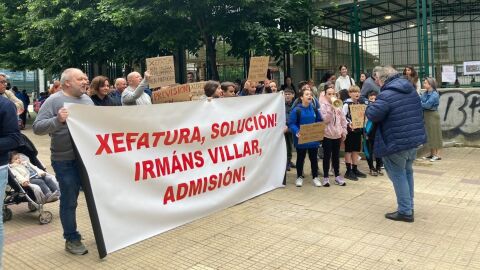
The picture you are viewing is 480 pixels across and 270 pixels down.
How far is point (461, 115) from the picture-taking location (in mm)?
10516

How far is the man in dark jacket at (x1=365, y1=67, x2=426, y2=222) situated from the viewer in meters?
5.14

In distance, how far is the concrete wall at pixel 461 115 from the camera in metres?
10.4

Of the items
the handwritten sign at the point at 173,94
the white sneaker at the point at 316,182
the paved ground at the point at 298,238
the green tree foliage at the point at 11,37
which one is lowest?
the paved ground at the point at 298,238

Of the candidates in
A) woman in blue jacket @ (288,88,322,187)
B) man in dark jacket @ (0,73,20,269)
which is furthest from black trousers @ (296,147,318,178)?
man in dark jacket @ (0,73,20,269)

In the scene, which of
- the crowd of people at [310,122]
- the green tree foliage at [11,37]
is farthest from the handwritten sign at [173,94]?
the green tree foliage at [11,37]

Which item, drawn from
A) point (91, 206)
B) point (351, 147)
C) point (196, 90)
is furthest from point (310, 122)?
point (91, 206)

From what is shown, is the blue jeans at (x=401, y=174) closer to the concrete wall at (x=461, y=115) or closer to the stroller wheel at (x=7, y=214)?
the stroller wheel at (x=7, y=214)

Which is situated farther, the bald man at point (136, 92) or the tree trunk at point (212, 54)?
the tree trunk at point (212, 54)

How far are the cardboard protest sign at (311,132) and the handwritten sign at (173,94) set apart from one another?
170cm

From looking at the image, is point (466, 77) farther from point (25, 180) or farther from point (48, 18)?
point (48, 18)

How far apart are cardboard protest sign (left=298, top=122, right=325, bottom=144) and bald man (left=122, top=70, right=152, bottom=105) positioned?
2.26m

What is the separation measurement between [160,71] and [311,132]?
2.34 meters

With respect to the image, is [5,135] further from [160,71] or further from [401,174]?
[401,174]

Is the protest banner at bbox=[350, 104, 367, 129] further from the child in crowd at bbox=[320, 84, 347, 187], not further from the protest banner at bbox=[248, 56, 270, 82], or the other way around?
the protest banner at bbox=[248, 56, 270, 82]
